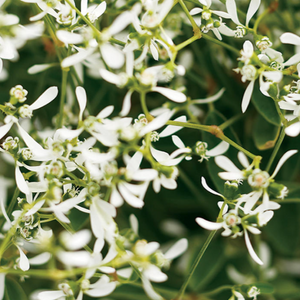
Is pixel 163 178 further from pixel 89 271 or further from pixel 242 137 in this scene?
pixel 242 137

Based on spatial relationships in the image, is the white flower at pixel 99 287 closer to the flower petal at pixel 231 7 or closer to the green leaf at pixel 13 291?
the green leaf at pixel 13 291

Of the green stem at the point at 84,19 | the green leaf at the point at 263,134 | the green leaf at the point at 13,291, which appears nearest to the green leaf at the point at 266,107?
the green leaf at the point at 263,134

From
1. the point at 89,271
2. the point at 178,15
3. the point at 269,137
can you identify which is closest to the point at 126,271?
the point at 89,271

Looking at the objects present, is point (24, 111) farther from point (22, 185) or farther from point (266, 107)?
point (266, 107)

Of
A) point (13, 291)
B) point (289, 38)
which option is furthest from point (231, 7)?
point (13, 291)

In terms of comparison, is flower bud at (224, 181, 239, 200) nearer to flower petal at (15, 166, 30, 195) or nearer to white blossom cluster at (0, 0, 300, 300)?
white blossom cluster at (0, 0, 300, 300)
